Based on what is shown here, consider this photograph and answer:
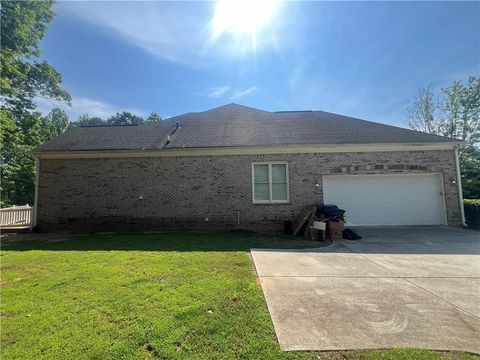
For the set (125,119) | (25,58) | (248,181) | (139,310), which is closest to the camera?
(139,310)

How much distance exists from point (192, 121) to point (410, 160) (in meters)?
11.7

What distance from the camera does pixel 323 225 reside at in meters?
9.13

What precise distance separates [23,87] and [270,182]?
22.2 m

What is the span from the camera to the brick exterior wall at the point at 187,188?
37.9ft

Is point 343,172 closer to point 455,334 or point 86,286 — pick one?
point 455,334

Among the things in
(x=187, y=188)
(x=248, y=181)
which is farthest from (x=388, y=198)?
(x=187, y=188)

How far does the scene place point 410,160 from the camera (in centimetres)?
1163

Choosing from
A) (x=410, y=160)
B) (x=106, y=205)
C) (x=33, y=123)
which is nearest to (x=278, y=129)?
(x=410, y=160)

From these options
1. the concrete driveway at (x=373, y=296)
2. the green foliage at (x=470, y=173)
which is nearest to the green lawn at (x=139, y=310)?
the concrete driveway at (x=373, y=296)

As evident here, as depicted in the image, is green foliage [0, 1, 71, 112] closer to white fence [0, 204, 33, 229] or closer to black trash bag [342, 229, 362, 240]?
white fence [0, 204, 33, 229]

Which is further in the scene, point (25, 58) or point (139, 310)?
point (25, 58)

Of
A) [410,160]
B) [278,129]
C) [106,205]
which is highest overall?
[278,129]

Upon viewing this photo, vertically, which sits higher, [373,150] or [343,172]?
[373,150]

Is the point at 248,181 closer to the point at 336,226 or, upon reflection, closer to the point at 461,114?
the point at 336,226
